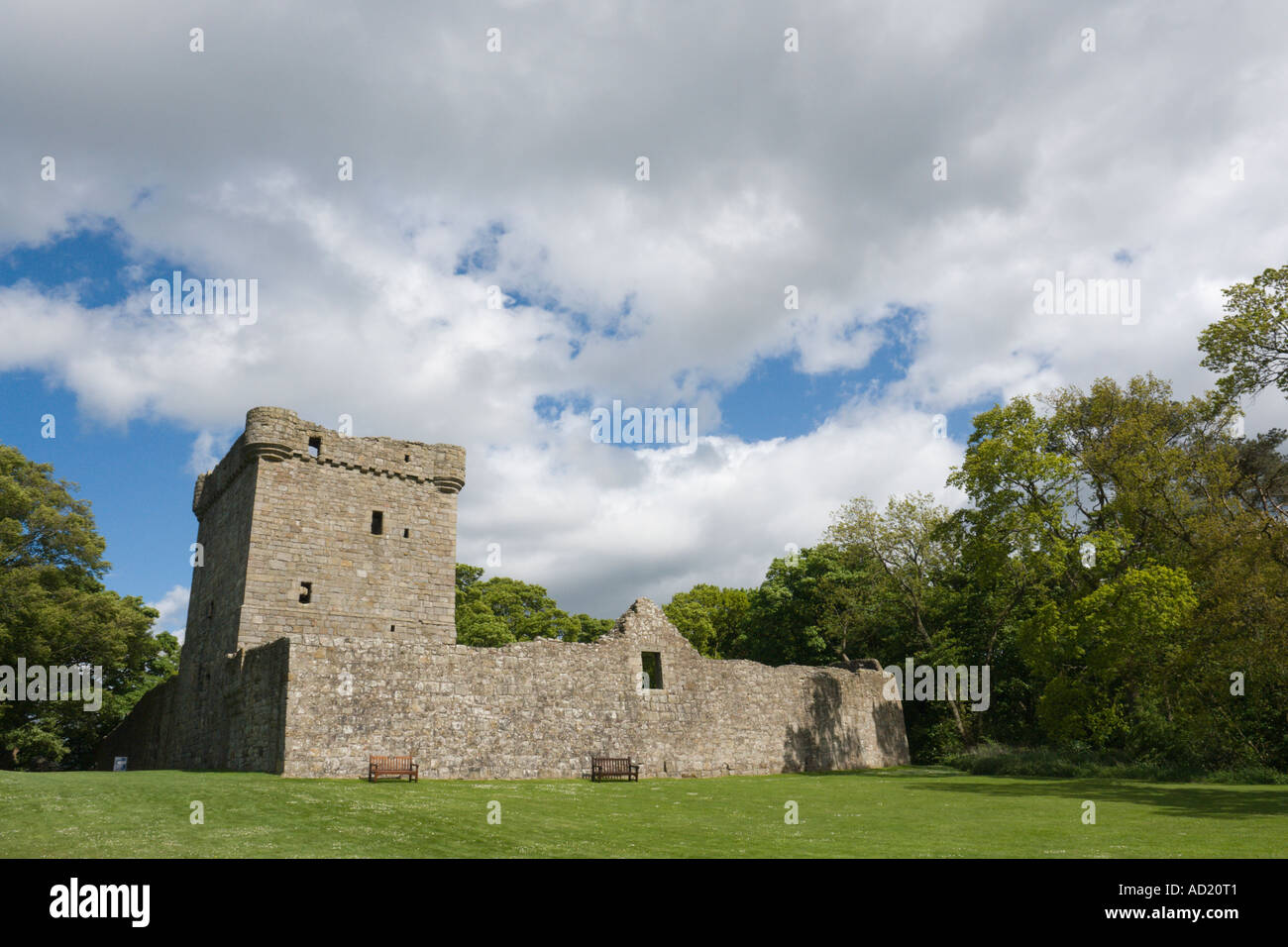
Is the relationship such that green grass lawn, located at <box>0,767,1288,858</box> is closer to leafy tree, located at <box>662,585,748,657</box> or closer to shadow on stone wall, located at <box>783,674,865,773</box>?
shadow on stone wall, located at <box>783,674,865,773</box>

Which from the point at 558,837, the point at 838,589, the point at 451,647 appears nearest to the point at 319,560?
the point at 451,647

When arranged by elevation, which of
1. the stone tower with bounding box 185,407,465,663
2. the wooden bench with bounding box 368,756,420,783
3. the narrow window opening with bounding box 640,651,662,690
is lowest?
the wooden bench with bounding box 368,756,420,783

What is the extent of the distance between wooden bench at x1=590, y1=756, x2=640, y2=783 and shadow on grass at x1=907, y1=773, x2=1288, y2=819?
8.09 m

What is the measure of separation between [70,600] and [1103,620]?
35579 millimetres

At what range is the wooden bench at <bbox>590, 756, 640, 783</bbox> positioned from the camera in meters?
22.6

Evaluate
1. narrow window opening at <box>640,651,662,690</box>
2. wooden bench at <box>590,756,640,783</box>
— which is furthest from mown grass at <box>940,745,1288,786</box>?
wooden bench at <box>590,756,640,783</box>

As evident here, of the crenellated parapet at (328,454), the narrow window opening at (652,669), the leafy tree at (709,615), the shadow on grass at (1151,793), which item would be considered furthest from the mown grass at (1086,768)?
the leafy tree at (709,615)

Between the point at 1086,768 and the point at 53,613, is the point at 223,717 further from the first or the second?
the point at 1086,768

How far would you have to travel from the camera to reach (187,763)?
81.8ft

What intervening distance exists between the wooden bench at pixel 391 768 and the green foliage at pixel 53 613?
19152mm

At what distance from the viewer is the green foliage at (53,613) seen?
30.2 meters

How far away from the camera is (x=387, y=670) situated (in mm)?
20156

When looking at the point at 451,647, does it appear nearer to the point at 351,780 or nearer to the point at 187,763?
the point at 351,780
